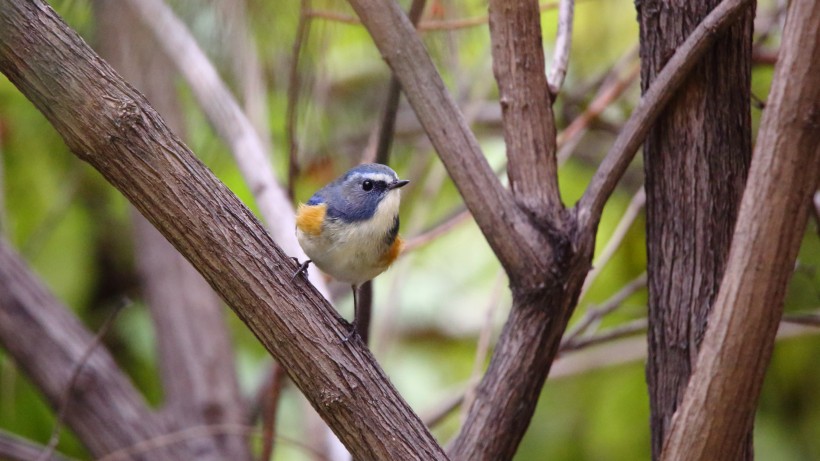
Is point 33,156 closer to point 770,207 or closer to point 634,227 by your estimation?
point 634,227

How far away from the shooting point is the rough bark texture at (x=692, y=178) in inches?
74.8

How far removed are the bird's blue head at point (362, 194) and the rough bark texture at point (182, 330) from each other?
5.20 ft

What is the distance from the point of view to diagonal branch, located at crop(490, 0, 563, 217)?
1993mm

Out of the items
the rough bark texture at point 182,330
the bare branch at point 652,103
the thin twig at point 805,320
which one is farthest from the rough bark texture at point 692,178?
the rough bark texture at point 182,330

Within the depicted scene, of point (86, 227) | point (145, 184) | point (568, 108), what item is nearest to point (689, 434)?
point (145, 184)

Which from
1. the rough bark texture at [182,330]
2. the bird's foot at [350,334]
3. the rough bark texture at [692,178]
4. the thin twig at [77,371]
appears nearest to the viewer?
the bird's foot at [350,334]

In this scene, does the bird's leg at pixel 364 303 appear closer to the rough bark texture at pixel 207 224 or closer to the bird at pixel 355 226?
the bird at pixel 355 226

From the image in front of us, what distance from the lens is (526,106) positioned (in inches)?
79.7

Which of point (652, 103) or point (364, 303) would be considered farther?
point (364, 303)

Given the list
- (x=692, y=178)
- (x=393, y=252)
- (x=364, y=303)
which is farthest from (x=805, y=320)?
(x=364, y=303)

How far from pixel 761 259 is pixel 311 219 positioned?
1192 millimetres

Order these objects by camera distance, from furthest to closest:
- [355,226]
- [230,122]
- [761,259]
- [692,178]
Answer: [230,122], [355,226], [692,178], [761,259]

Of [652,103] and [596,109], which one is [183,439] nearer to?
[596,109]

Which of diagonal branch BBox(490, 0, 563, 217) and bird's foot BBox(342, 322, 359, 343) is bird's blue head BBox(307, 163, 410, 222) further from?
bird's foot BBox(342, 322, 359, 343)
